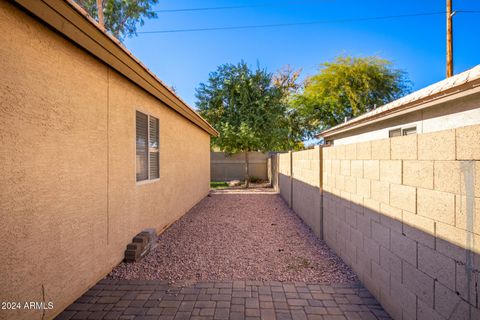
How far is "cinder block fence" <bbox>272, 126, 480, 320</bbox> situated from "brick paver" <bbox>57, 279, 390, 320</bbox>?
0.39 metres

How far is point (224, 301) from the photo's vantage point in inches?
117

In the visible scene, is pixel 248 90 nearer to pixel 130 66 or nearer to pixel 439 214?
pixel 130 66

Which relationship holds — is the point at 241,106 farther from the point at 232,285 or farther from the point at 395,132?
the point at 232,285

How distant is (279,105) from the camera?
51.4 feet

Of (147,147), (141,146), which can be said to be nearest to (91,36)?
(141,146)

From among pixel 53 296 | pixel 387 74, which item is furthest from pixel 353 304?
pixel 387 74

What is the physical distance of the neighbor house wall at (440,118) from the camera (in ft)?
17.6

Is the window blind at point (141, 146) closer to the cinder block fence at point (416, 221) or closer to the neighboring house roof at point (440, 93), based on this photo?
the cinder block fence at point (416, 221)

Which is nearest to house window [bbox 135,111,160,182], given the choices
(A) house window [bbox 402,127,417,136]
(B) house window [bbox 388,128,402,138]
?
(A) house window [bbox 402,127,417,136]

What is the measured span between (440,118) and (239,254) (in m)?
5.69

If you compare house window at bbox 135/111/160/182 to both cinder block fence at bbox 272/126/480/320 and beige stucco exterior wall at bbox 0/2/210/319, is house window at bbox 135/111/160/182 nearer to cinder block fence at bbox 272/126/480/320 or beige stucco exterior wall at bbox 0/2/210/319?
beige stucco exterior wall at bbox 0/2/210/319

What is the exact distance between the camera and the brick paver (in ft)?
8.86

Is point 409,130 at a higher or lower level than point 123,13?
lower

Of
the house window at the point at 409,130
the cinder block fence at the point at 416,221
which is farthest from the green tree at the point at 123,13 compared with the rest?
the cinder block fence at the point at 416,221
